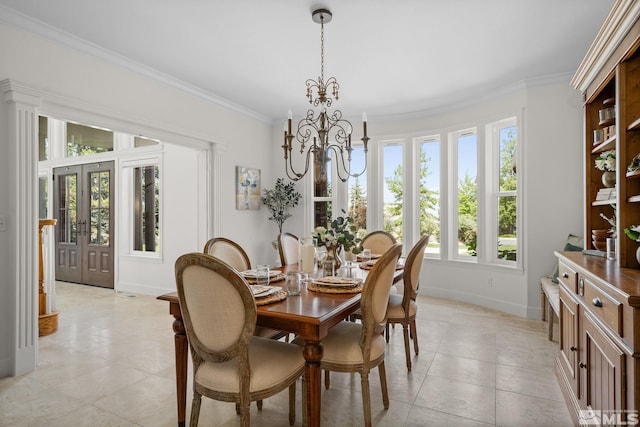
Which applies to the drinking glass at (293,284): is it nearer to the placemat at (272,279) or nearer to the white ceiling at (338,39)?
the placemat at (272,279)

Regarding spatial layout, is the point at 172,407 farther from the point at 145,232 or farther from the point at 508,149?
the point at 508,149

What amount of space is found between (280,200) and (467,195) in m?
2.69

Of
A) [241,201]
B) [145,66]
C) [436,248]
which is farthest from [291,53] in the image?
[436,248]

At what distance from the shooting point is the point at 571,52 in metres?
A: 3.35

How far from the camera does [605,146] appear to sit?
7.78 feet

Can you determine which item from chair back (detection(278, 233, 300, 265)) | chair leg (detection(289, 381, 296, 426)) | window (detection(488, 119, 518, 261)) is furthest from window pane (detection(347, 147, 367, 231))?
chair leg (detection(289, 381, 296, 426))

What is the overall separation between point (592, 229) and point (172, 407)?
3095 millimetres

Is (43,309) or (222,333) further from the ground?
(222,333)

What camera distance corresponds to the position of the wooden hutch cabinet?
1.38m

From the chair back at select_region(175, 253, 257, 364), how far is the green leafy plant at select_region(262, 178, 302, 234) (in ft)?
12.7

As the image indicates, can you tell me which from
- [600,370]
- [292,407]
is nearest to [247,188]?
[292,407]

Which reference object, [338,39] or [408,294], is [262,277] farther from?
Answer: [338,39]

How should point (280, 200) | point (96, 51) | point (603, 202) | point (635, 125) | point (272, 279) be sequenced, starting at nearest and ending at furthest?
point (635, 125)
point (603, 202)
point (272, 279)
point (96, 51)
point (280, 200)

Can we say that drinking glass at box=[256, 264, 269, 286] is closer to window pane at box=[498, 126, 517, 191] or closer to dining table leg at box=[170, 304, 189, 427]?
dining table leg at box=[170, 304, 189, 427]
